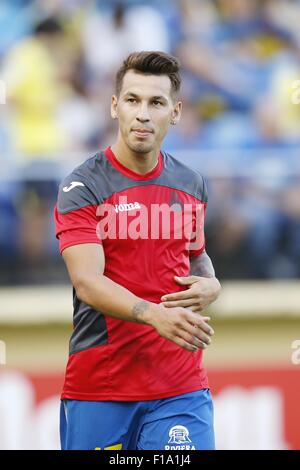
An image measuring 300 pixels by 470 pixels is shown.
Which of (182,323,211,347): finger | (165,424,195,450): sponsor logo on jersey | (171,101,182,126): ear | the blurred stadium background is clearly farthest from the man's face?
the blurred stadium background

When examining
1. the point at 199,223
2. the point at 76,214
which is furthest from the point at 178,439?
the point at 76,214

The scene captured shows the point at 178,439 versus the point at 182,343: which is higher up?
the point at 182,343

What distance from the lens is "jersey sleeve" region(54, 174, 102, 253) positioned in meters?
4.45

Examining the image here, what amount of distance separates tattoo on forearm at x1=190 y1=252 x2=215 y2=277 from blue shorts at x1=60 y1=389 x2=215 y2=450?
1.99 ft

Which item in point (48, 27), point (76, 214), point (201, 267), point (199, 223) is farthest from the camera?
point (48, 27)

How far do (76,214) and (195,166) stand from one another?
4.26 metres

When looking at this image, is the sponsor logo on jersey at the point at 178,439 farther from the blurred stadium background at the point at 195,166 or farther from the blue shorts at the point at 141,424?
the blurred stadium background at the point at 195,166

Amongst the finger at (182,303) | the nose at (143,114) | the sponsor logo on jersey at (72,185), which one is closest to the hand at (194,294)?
the finger at (182,303)

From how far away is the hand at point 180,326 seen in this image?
418cm

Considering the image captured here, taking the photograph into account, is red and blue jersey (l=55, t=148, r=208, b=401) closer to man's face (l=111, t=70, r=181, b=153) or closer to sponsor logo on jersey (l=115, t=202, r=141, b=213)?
sponsor logo on jersey (l=115, t=202, r=141, b=213)

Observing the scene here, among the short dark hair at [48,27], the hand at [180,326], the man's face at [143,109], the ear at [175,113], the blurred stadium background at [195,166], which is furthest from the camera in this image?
the short dark hair at [48,27]

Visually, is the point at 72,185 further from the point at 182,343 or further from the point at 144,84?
the point at 182,343

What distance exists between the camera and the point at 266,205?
358 inches

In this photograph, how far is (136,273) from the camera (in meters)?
4.62
